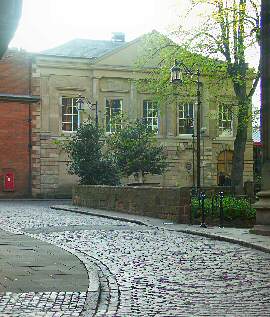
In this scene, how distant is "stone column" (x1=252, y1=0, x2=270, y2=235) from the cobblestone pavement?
1.50m

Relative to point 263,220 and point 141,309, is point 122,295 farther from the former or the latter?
point 263,220

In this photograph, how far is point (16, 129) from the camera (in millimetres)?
42625

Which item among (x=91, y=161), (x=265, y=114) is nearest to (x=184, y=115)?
(x=91, y=161)

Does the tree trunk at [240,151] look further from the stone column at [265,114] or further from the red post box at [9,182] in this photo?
the stone column at [265,114]

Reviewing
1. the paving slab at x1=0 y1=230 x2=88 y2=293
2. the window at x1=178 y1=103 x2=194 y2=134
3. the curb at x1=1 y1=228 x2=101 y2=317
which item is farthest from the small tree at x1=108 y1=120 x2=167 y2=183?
the curb at x1=1 y1=228 x2=101 y2=317

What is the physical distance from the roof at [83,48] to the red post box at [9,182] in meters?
10.4

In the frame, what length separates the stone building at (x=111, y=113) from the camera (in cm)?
4309

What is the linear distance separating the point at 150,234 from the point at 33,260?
6242 mm

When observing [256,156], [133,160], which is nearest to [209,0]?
[133,160]

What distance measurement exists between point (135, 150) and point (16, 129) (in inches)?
367

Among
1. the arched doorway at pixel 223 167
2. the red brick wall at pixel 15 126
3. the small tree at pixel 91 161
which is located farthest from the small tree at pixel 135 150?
the arched doorway at pixel 223 167

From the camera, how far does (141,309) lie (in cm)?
725

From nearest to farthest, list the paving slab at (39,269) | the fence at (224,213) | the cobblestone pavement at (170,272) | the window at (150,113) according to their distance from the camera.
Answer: the cobblestone pavement at (170,272), the paving slab at (39,269), the fence at (224,213), the window at (150,113)

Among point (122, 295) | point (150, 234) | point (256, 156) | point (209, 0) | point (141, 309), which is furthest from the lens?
point (256, 156)
